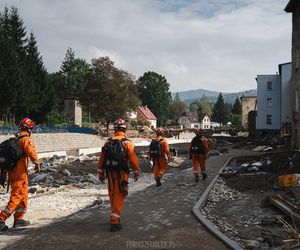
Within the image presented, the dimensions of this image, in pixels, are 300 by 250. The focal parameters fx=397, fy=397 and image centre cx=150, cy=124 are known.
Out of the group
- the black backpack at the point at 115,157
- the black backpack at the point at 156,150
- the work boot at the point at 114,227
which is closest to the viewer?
the work boot at the point at 114,227

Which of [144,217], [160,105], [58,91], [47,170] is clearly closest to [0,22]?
[58,91]

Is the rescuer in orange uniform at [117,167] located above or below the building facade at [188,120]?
below

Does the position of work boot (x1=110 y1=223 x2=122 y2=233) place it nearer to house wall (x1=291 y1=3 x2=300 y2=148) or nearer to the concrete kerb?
the concrete kerb

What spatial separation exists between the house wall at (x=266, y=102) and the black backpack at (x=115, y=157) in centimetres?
4414

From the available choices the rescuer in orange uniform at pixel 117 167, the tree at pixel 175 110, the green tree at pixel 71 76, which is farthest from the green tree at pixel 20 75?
the tree at pixel 175 110

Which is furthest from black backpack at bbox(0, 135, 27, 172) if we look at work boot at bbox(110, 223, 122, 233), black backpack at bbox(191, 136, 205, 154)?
black backpack at bbox(191, 136, 205, 154)

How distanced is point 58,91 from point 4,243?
3053 inches

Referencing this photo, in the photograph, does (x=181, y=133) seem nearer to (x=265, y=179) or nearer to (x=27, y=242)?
(x=265, y=179)

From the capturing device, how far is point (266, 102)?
49094 mm

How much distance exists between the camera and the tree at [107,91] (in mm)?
51875

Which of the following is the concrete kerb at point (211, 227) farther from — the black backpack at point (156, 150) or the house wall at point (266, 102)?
the house wall at point (266, 102)

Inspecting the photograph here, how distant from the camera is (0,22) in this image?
53.8 meters

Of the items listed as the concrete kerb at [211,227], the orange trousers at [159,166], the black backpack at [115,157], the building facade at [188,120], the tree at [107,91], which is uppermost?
the tree at [107,91]

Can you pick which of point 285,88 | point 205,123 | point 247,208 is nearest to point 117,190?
point 247,208
